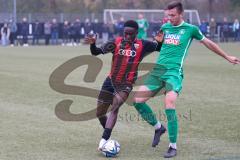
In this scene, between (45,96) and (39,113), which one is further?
(45,96)

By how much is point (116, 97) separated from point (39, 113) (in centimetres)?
389

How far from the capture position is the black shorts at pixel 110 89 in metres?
8.60

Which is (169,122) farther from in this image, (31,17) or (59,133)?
(31,17)

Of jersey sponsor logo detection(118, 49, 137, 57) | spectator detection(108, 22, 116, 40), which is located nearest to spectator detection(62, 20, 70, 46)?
spectator detection(108, 22, 116, 40)

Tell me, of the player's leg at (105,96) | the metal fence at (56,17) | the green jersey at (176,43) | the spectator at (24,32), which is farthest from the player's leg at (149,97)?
the metal fence at (56,17)

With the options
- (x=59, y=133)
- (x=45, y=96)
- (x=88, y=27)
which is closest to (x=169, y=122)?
(x=59, y=133)

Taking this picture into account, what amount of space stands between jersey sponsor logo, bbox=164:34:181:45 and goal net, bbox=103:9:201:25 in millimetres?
42927

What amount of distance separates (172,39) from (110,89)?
3.52 ft

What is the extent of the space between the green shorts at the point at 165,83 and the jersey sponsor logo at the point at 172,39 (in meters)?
0.43

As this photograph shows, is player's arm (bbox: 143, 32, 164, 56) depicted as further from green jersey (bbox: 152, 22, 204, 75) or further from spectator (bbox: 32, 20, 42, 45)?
spectator (bbox: 32, 20, 42, 45)

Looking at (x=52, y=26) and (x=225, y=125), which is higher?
(x=225, y=125)

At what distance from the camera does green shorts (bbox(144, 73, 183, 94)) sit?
27.7ft

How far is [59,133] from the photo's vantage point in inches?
393

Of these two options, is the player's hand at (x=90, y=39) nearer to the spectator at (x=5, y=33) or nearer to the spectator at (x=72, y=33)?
the spectator at (x=5, y=33)
